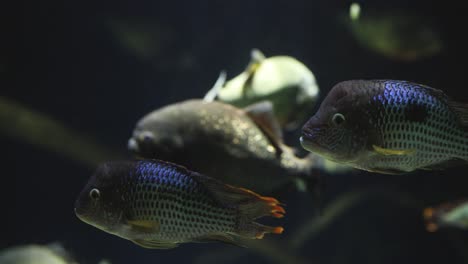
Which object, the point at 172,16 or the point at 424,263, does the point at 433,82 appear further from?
the point at 172,16

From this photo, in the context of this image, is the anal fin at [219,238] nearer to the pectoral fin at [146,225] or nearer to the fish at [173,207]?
the fish at [173,207]

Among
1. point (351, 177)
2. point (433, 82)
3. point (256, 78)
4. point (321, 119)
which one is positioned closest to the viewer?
point (321, 119)

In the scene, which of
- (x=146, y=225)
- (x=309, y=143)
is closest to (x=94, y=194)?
(x=146, y=225)

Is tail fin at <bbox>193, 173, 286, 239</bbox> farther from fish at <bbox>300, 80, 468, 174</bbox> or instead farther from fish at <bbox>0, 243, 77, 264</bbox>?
fish at <bbox>0, 243, 77, 264</bbox>

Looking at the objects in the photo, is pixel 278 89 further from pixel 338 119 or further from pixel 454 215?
pixel 454 215

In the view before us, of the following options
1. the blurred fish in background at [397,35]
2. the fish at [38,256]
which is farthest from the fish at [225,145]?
the blurred fish in background at [397,35]

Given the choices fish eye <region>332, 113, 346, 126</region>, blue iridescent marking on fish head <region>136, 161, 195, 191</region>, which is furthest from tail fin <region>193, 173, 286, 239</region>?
fish eye <region>332, 113, 346, 126</region>

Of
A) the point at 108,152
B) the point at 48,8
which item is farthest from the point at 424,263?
the point at 48,8
